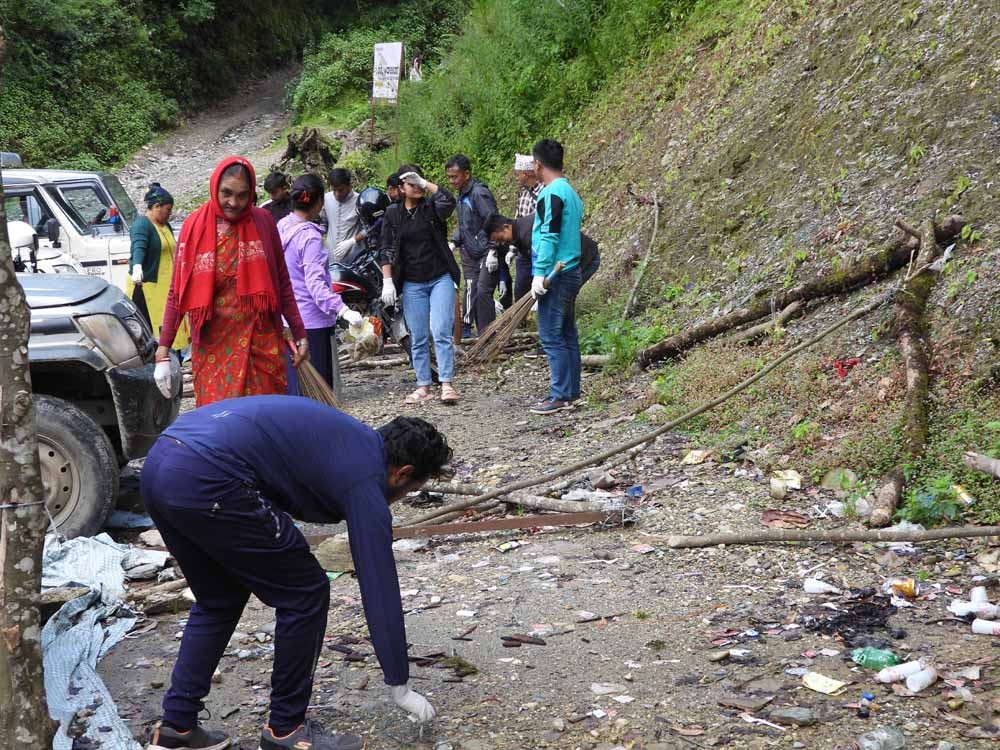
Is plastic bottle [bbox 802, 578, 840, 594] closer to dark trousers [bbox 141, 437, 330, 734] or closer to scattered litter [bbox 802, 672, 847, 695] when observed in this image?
scattered litter [bbox 802, 672, 847, 695]

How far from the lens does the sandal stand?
8.52 metres

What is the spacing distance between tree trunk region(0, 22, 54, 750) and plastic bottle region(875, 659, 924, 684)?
2589mm

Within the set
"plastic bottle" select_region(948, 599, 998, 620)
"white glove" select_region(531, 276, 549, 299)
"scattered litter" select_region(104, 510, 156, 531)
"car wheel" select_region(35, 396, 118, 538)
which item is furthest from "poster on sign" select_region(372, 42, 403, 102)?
"plastic bottle" select_region(948, 599, 998, 620)

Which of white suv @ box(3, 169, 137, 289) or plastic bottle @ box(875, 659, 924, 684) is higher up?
white suv @ box(3, 169, 137, 289)

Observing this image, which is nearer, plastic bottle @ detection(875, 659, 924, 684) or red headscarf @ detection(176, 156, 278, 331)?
plastic bottle @ detection(875, 659, 924, 684)

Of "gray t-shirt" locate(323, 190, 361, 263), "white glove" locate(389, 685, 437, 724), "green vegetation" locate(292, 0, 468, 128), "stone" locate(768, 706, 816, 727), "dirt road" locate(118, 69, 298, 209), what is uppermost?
"green vegetation" locate(292, 0, 468, 128)

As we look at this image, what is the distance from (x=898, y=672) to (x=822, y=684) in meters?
0.26

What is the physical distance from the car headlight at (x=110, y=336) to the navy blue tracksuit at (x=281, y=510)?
8.48 ft

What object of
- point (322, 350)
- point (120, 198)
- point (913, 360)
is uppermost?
point (120, 198)

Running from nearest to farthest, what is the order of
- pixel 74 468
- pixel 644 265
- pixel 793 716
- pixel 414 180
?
pixel 793 716
pixel 74 468
pixel 414 180
pixel 644 265

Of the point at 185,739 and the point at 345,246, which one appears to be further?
the point at 345,246

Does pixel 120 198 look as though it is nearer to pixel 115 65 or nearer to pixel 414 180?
pixel 414 180

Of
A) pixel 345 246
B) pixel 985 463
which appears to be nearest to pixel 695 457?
pixel 985 463

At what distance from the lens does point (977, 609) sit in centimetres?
400
